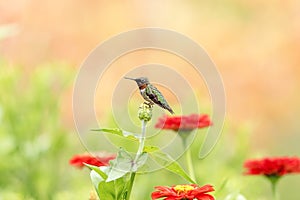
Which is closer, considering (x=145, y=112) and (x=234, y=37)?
(x=145, y=112)

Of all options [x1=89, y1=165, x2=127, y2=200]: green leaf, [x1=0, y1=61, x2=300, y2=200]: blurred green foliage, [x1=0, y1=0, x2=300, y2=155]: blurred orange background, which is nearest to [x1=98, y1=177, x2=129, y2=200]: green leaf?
[x1=89, y1=165, x2=127, y2=200]: green leaf

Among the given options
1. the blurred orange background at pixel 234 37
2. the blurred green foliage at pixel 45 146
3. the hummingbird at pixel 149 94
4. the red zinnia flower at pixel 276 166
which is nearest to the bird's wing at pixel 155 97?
the hummingbird at pixel 149 94

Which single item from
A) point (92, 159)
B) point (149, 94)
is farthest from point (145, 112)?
point (92, 159)

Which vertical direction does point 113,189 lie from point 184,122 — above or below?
below

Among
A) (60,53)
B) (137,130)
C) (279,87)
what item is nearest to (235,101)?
(279,87)

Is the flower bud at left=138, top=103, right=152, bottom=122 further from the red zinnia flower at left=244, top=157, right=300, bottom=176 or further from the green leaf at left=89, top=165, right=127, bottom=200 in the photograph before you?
the red zinnia flower at left=244, top=157, right=300, bottom=176

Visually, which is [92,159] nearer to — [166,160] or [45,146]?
[166,160]
